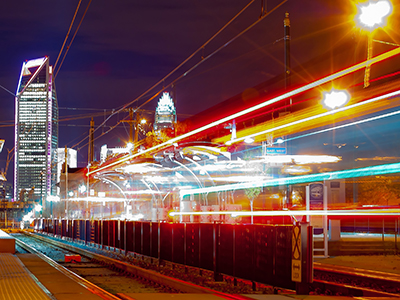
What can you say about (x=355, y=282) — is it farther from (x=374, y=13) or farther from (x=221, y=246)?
(x=374, y=13)

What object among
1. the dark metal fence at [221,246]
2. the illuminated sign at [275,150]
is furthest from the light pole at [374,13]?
the illuminated sign at [275,150]

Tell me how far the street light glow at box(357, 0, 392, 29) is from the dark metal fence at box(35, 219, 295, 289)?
4.78m

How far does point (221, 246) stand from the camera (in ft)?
40.5

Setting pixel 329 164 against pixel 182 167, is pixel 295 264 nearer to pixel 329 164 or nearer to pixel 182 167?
pixel 182 167

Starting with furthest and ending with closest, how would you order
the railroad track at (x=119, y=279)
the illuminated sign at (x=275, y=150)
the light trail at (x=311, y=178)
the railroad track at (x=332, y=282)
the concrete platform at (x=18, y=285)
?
1. the illuminated sign at (x=275, y=150)
2. the light trail at (x=311, y=178)
3. the railroad track at (x=119, y=279)
4. the railroad track at (x=332, y=282)
5. the concrete platform at (x=18, y=285)

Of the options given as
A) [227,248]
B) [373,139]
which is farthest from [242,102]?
[227,248]

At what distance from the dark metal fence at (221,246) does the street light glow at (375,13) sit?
15.7 feet

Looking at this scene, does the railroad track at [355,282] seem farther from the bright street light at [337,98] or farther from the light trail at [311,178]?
the light trail at [311,178]

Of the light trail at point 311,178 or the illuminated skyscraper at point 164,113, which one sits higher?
the illuminated skyscraper at point 164,113

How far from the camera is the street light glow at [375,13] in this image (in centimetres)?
1088

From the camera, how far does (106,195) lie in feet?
123

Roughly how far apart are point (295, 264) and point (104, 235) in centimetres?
1466

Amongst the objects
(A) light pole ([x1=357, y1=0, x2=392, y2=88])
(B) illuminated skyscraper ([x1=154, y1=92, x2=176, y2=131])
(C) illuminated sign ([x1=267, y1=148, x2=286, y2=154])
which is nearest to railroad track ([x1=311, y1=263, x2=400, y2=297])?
(A) light pole ([x1=357, y1=0, x2=392, y2=88])

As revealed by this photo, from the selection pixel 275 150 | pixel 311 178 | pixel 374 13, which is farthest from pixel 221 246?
pixel 311 178
